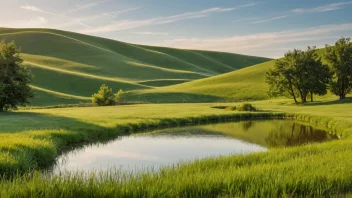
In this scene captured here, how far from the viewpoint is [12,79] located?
45.9 metres

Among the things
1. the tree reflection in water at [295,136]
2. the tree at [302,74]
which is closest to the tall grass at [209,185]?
the tree reflection in water at [295,136]

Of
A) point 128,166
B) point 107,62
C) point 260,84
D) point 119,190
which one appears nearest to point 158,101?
point 260,84

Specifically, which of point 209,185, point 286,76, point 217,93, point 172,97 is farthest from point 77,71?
point 209,185

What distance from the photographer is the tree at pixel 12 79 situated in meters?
45.4

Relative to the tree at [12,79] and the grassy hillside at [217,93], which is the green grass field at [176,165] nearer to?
the grassy hillside at [217,93]

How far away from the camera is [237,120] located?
48625 millimetres

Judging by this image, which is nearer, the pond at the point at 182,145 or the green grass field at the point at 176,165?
the green grass field at the point at 176,165

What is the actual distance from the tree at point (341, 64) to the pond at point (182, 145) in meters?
32.5

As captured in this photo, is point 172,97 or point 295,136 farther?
point 172,97

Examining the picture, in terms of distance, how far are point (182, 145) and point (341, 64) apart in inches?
2043

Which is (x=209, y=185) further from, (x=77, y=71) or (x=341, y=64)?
(x=77, y=71)

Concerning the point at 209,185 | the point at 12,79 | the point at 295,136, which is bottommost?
the point at 295,136

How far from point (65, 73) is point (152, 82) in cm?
3615

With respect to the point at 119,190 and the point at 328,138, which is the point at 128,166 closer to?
the point at 119,190
